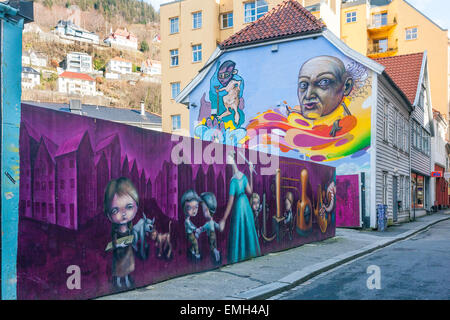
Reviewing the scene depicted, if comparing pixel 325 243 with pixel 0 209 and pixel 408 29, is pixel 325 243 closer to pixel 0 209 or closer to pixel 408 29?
pixel 0 209

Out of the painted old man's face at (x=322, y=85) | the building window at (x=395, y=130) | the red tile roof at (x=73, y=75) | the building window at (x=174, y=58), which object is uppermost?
the red tile roof at (x=73, y=75)

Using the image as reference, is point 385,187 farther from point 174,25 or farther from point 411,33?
point 411,33

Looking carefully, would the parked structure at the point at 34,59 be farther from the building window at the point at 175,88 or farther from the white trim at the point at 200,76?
the white trim at the point at 200,76

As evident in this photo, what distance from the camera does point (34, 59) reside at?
5979 inches

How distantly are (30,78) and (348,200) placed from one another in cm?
14142

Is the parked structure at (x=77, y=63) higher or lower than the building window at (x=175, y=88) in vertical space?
higher

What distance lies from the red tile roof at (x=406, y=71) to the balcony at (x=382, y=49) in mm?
21809

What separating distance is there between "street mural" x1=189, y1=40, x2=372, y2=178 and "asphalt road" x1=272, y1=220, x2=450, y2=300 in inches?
300

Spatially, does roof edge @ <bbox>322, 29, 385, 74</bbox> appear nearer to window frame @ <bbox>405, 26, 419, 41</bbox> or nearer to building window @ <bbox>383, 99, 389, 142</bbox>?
building window @ <bbox>383, 99, 389, 142</bbox>

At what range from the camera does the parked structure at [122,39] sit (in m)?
177

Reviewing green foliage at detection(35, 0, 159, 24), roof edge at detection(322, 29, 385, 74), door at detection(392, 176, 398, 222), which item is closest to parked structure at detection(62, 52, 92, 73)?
green foliage at detection(35, 0, 159, 24)

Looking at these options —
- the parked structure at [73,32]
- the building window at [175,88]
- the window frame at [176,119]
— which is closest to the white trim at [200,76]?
the window frame at [176,119]

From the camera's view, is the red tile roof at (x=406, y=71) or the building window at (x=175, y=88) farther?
the building window at (x=175, y=88)
